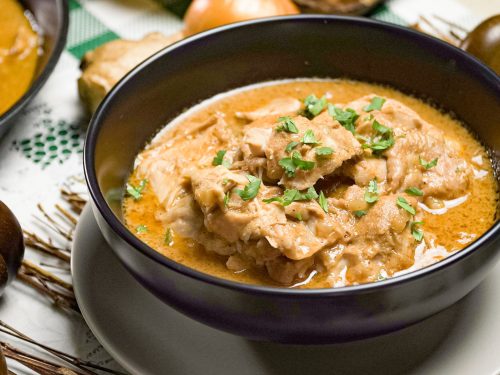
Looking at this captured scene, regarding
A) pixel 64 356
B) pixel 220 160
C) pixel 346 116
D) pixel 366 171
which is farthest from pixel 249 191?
pixel 64 356

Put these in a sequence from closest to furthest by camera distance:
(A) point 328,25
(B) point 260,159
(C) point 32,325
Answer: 1. (B) point 260,159
2. (C) point 32,325
3. (A) point 328,25

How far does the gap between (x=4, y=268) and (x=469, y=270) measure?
172 centimetres

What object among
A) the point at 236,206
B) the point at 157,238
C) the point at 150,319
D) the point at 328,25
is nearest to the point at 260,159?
the point at 236,206

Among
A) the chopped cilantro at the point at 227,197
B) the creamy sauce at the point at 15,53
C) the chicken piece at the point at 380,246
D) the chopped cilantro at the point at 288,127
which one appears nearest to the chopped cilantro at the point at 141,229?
the chopped cilantro at the point at 227,197

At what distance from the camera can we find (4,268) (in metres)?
2.91

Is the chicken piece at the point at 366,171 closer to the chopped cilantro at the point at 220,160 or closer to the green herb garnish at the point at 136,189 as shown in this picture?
the chopped cilantro at the point at 220,160

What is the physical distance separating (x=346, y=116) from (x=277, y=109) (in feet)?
1.37

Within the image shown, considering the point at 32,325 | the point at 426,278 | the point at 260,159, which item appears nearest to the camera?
the point at 426,278

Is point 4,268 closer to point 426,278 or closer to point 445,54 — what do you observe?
point 426,278

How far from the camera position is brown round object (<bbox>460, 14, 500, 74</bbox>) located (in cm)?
376

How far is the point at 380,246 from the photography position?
8.57 ft

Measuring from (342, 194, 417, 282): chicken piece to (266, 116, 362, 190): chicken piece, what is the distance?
0.23 metres

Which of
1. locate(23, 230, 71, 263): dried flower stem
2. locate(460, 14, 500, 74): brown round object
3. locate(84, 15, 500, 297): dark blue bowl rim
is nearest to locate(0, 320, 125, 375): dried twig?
locate(23, 230, 71, 263): dried flower stem

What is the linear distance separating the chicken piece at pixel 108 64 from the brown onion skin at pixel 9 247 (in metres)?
1.01
